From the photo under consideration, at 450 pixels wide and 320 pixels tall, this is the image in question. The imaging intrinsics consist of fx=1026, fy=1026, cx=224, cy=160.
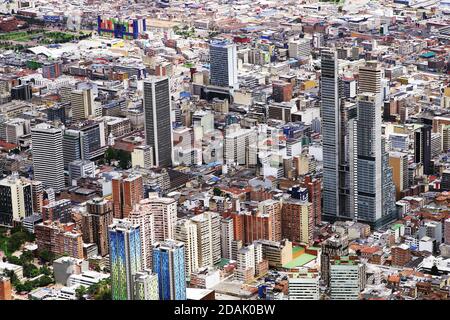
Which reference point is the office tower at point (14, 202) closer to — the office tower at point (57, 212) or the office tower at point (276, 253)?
the office tower at point (57, 212)

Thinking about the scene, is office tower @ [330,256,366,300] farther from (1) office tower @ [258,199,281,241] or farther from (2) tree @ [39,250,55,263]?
(2) tree @ [39,250,55,263]


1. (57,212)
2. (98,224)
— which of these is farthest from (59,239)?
(57,212)

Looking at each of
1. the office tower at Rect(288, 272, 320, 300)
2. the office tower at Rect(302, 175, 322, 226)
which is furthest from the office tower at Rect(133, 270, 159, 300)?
the office tower at Rect(302, 175, 322, 226)

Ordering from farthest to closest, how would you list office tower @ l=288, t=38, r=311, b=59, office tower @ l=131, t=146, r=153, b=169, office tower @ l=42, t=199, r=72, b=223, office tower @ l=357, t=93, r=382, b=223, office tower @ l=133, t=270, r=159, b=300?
1. office tower @ l=288, t=38, r=311, b=59
2. office tower @ l=131, t=146, r=153, b=169
3. office tower @ l=42, t=199, r=72, b=223
4. office tower @ l=357, t=93, r=382, b=223
5. office tower @ l=133, t=270, r=159, b=300

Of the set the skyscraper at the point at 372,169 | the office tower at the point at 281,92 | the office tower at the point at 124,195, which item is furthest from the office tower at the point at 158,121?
the office tower at the point at 281,92

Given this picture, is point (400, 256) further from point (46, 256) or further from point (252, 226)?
point (46, 256)
